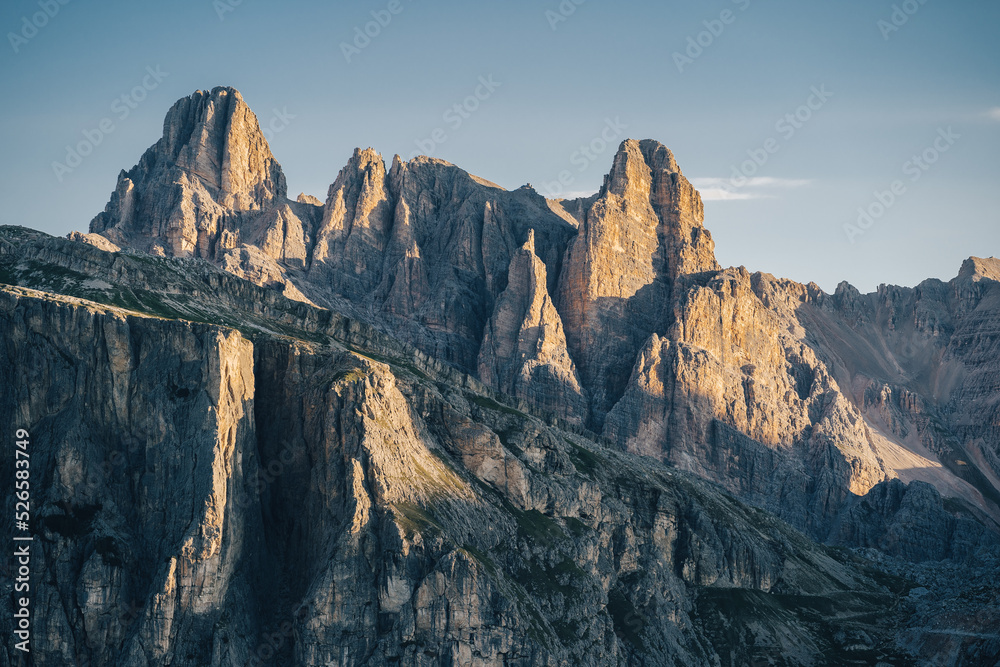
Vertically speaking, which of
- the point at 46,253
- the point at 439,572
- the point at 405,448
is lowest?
the point at 439,572

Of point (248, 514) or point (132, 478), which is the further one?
point (248, 514)

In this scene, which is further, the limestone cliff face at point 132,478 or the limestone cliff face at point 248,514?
the limestone cliff face at point 248,514

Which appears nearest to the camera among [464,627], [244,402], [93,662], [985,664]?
[93,662]

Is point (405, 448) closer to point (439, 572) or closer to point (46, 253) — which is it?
point (439, 572)

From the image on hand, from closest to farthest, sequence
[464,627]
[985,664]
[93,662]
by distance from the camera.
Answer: [93,662]
[464,627]
[985,664]

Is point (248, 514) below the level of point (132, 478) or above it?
below

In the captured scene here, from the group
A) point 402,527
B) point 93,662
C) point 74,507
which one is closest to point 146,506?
point 74,507

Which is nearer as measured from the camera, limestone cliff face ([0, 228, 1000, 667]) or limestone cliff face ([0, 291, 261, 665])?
limestone cliff face ([0, 291, 261, 665])

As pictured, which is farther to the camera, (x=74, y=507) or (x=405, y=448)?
(x=405, y=448)

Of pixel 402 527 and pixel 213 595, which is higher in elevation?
pixel 402 527

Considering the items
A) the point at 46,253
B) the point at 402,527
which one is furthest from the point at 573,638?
the point at 46,253
